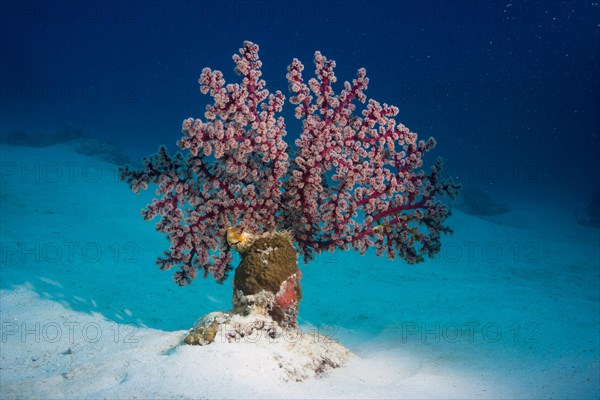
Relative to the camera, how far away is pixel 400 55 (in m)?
104

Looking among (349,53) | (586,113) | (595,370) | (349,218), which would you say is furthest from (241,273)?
(586,113)

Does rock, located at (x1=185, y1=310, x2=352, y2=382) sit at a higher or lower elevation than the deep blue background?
lower

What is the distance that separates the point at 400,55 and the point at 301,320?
112824 mm

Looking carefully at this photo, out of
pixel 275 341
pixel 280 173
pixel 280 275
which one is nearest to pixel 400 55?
pixel 280 173

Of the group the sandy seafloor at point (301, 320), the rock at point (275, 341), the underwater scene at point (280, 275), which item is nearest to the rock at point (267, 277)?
the underwater scene at point (280, 275)

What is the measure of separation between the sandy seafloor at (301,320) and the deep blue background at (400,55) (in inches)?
2767

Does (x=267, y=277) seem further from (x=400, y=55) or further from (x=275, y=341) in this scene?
(x=400, y=55)

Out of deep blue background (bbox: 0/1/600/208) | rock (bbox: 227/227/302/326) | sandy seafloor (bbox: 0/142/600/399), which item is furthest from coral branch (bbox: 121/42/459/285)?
deep blue background (bbox: 0/1/600/208)

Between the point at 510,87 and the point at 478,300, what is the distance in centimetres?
11856

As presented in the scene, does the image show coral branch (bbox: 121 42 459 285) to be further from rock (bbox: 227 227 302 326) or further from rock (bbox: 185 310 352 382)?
rock (bbox: 185 310 352 382)

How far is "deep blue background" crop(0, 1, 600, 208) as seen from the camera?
85.7 m

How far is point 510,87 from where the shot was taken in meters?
103

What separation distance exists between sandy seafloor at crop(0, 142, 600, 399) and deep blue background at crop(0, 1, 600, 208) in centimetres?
7028

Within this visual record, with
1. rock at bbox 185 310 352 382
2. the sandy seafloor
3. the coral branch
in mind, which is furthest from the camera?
the coral branch
